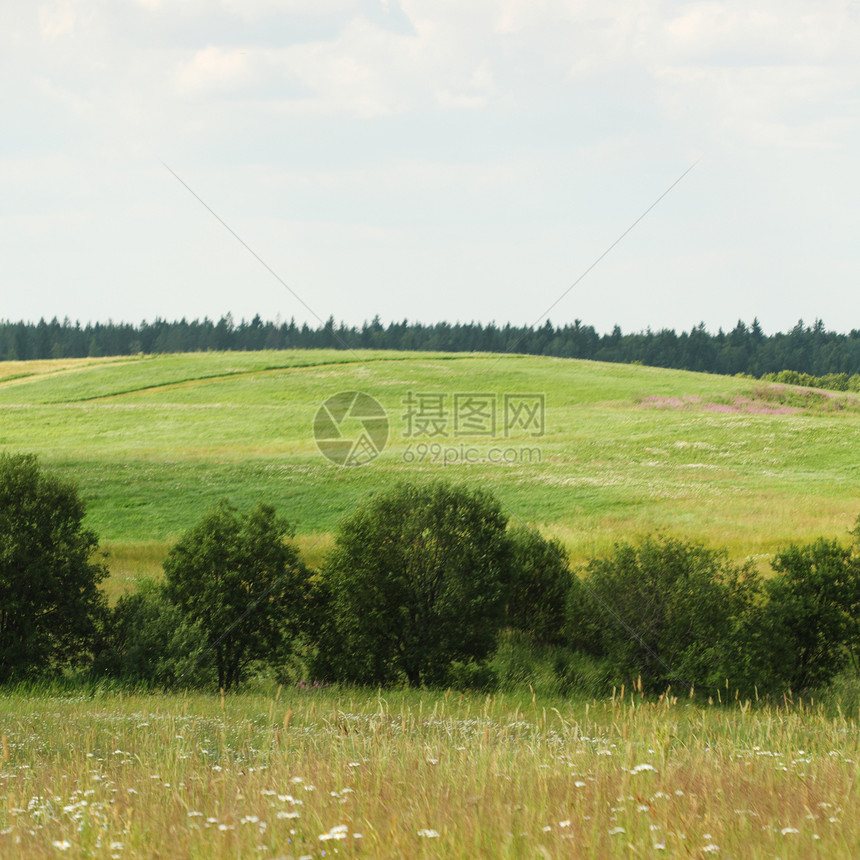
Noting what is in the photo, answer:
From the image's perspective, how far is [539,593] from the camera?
2273 cm

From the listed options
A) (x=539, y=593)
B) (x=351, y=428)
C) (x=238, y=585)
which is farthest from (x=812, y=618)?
(x=351, y=428)

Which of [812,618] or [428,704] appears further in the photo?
[812,618]

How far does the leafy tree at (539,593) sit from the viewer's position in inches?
880

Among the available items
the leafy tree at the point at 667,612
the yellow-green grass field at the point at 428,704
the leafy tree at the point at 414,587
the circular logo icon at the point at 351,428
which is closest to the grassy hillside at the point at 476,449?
the yellow-green grass field at the point at 428,704

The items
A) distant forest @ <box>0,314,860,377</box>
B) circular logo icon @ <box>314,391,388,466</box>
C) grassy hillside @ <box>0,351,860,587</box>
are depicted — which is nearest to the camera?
grassy hillside @ <box>0,351,860,587</box>

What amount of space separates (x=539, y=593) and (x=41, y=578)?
45.5 ft

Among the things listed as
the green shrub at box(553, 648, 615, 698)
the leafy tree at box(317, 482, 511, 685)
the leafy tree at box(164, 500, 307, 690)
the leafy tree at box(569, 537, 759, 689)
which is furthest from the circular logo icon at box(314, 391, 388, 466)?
the leafy tree at box(569, 537, 759, 689)

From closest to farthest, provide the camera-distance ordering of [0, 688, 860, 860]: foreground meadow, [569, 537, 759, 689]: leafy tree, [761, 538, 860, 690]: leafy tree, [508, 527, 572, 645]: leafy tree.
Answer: [0, 688, 860, 860]: foreground meadow → [569, 537, 759, 689]: leafy tree → [761, 538, 860, 690]: leafy tree → [508, 527, 572, 645]: leafy tree

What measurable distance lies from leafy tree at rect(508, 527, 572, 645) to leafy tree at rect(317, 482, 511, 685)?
212 cm

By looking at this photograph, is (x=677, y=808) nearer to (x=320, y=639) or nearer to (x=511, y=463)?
(x=320, y=639)

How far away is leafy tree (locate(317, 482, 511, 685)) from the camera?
63.4 ft

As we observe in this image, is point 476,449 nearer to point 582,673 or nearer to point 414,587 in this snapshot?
point 414,587

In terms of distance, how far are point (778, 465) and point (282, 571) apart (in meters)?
28.7

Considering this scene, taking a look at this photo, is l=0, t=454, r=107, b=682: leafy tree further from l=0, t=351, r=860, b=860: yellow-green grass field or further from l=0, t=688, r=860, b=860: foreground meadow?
l=0, t=688, r=860, b=860: foreground meadow
